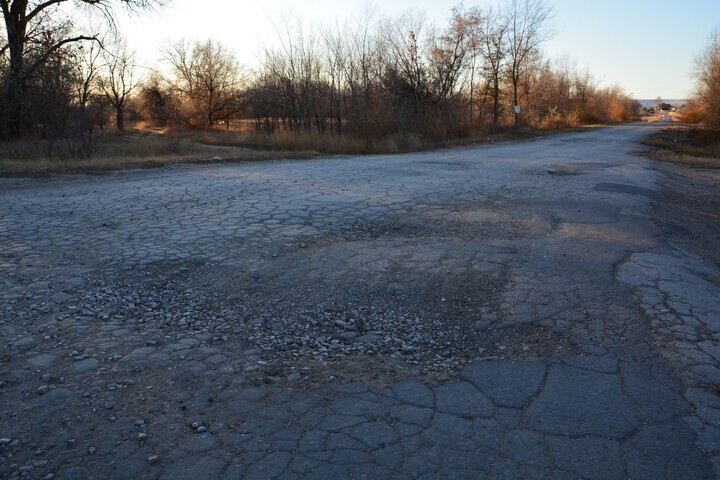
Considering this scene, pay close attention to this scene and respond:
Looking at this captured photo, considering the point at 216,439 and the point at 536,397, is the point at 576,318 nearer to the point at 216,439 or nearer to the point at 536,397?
the point at 536,397

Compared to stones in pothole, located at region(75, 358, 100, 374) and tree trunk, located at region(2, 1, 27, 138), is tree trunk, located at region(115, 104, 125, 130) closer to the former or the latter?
tree trunk, located at region(2, 1, 27, 138)

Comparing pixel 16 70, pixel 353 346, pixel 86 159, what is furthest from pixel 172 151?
pixel 353 346

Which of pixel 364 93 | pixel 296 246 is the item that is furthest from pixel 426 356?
pixel 364 93

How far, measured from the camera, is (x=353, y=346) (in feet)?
11.2

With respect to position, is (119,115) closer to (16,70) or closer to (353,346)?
(16,70)

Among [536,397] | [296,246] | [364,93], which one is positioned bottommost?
[536,397]

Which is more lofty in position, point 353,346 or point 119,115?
point 119,115

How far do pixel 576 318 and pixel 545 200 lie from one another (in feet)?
14.5

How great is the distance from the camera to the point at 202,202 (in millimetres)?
7516

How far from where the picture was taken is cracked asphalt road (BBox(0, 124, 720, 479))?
2318mm

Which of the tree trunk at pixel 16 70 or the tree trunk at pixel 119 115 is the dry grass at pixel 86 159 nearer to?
the tree trunk at pixel 16 70

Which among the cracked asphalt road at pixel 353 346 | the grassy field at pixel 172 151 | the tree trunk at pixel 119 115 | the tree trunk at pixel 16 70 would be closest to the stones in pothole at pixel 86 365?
the cracked asphalt road at pixel 353 346

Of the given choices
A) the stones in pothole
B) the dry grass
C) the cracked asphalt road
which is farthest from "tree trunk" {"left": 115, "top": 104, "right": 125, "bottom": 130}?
the stones in pothole

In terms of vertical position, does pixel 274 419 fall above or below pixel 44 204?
below
